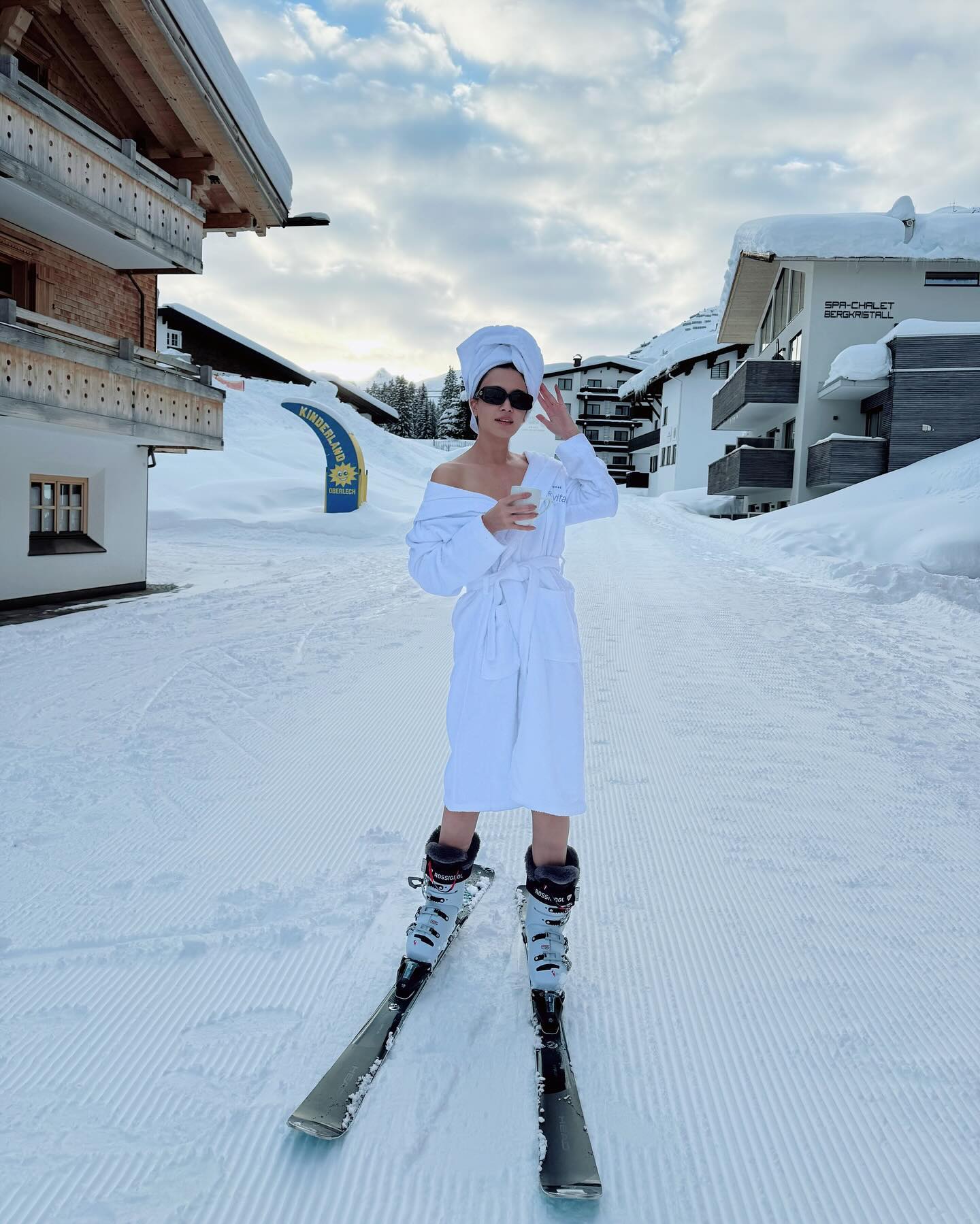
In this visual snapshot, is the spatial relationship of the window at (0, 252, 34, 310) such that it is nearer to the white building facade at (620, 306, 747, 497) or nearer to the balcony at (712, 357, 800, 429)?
the balcony at (712, 357, 800, 429)

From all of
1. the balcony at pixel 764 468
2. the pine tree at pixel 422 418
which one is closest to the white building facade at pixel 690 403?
the balcony at pixel 764 468

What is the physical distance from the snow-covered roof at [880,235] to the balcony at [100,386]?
1677cm

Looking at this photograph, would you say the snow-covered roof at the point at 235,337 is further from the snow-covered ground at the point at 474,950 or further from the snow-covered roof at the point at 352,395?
the snow-covered ground at the point at 474,950

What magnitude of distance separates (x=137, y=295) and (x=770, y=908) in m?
13.8

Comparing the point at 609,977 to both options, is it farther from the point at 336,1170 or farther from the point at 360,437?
the point at 360,437

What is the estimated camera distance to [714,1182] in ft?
5.66

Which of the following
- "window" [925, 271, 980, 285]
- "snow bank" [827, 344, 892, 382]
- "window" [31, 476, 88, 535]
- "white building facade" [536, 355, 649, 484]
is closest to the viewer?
"window" [31, 476, 88, 535]

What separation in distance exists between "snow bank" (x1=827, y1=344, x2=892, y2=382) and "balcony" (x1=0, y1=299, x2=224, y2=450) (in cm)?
1502

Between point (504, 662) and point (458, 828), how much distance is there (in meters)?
0.55

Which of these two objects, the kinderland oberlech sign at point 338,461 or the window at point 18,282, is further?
the kinderland oberlech sign at point 338,461

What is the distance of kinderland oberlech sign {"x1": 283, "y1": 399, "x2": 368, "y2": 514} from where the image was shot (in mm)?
20578

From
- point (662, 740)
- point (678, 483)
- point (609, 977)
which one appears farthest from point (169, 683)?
point (678, 483)

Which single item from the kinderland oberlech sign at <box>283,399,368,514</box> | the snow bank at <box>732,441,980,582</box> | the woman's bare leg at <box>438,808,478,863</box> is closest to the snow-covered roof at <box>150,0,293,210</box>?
the kinderland oberlech sign at <box>283,399,368,514</box>

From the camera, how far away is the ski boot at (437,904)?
7.62 feet
